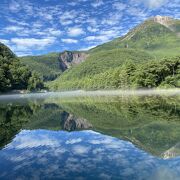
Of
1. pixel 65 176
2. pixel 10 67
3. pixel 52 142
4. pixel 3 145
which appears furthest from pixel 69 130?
pixel 10 67

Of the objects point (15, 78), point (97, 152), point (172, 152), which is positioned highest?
point (15, 78)

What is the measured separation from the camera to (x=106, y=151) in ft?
53.8

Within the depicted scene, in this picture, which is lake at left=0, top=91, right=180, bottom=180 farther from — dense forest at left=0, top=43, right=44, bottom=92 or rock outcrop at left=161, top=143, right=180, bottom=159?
dense forest at left=0, top=43, right=44, bottom=92

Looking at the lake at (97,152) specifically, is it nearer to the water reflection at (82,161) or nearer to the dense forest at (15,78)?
the water reflection at (82,161)

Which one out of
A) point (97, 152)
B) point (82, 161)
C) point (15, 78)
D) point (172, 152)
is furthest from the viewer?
point (15, 78)

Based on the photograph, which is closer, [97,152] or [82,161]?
[82,161]

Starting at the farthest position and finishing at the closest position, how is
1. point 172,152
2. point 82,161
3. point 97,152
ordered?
1. point 97,152
2. point 172,152
3. point 82,161

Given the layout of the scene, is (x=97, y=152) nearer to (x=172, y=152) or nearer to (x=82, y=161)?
(x=82, y=161)

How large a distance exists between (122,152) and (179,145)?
113 inches

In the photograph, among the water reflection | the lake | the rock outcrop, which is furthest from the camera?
the rock outcrop

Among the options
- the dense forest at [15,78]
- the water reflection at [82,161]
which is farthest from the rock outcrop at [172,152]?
the dense forest at [15,78]

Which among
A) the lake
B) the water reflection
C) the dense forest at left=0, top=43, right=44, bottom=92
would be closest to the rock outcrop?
the lake

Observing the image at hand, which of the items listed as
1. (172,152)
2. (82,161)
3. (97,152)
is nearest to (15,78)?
(97,152)

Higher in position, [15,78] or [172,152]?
[15,78]
